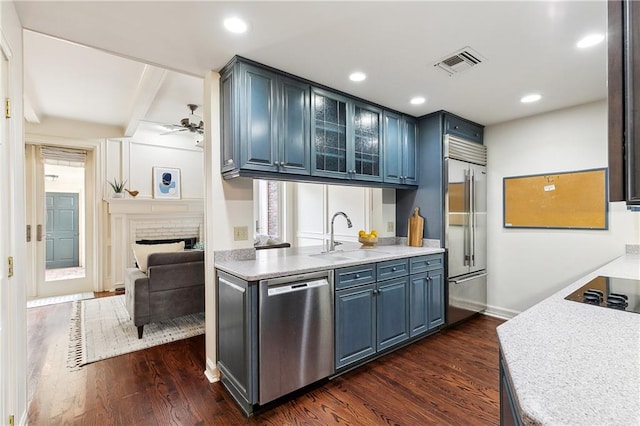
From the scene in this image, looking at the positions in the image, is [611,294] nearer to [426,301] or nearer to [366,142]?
[426,301]

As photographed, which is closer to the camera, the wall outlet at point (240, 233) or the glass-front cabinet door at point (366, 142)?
the wall outlet at point (240, 233)

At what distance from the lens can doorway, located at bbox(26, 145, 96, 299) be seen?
4594 mm

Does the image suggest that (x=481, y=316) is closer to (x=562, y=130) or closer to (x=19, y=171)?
(x=562, y=130)

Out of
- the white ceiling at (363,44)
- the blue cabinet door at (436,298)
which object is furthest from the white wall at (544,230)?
the blue cabinet door at (436,298)

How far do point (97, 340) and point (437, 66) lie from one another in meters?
4.12

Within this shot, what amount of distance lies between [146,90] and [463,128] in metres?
3.81

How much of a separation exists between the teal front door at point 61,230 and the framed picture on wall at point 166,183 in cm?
125

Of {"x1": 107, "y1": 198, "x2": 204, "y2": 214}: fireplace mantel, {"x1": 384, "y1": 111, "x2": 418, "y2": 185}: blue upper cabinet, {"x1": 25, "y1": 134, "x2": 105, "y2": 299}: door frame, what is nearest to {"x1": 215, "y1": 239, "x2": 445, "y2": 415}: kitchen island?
{"x1": 384, "y1": 111, "x2": 418, "y2": 185}: blue upper cabinet

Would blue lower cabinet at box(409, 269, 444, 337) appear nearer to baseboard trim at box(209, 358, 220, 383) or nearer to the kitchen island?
the kitchen island

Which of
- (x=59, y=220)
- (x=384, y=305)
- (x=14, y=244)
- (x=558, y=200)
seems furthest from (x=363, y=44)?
(x=59, y=220)

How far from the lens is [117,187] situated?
510cm

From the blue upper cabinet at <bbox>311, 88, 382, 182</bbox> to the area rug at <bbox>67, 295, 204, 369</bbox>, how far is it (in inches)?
91.6

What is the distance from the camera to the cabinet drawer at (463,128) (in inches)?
137

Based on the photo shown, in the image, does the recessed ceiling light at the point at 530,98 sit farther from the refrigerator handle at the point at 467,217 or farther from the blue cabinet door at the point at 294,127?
the blue cabinet door at the point at 294,127
